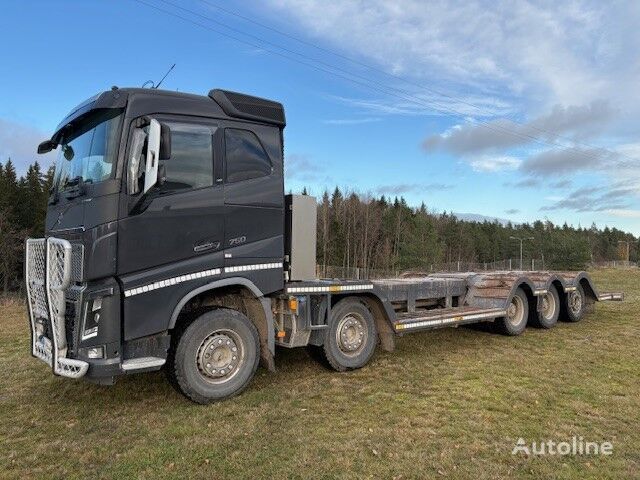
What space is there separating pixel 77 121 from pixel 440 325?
585 cm

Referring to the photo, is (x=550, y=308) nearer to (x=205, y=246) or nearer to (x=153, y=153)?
(x=205, y=246)

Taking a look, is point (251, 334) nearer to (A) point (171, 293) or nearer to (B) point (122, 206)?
(A) point (171, 293)

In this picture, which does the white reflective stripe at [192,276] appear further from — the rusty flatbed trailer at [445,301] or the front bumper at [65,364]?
the front bumper at [65,364]

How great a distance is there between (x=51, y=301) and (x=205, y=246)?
162 cm

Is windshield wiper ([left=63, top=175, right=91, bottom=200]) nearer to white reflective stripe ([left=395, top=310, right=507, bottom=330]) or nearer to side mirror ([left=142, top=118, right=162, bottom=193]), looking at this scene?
side mirror ([left=142, top=118, right=162, bottom=193])

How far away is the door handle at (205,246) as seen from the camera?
5383 mm

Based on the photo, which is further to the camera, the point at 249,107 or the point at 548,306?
the point at 548,306

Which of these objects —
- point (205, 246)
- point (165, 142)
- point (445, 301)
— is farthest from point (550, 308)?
point (165, 142)

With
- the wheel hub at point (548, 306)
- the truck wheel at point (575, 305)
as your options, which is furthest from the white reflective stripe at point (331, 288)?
the truck wheel at point (575, 305)

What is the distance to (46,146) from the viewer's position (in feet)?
20.4

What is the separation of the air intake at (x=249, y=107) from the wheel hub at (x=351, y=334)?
9.27 feet

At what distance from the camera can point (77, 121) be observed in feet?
18.2

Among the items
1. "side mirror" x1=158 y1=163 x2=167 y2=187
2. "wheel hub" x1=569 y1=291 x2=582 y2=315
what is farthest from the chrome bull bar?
"wheel hub" x1=569 y1=291 x2=582 y2=315

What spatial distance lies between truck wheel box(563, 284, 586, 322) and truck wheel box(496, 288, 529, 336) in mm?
1751
